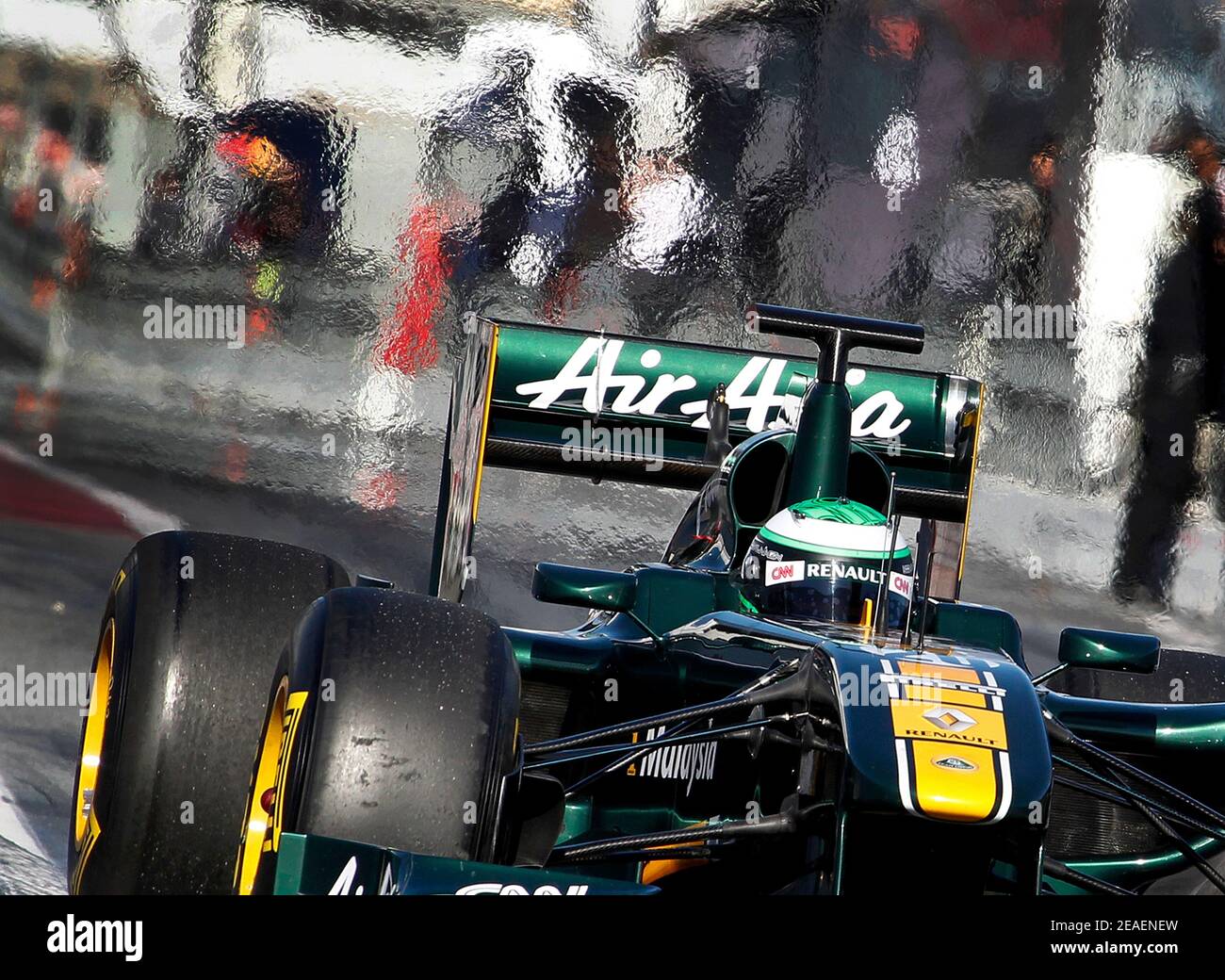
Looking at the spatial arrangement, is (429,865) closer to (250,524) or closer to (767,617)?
(767,617)

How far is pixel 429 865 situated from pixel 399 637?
0.60m

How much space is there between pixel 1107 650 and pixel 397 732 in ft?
6.32

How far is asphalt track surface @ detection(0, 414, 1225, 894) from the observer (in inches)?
326

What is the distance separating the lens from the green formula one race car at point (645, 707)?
2.95 metres

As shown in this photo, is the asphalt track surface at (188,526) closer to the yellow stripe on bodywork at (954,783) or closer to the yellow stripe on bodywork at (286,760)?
the yellow stripe on bodywork at (286,760)

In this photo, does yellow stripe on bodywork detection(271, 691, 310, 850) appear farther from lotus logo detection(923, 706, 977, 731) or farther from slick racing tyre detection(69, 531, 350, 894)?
lotus logo detection(923, 706, 977, 731)

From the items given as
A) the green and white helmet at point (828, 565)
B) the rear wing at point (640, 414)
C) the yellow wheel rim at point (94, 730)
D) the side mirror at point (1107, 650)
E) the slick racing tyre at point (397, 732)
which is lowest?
the yellow wheel rim at point (94, 730)

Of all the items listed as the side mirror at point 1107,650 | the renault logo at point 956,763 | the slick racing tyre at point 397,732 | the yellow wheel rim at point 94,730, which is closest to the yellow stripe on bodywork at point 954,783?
the renault logo at point 956,763

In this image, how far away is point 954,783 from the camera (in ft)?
9.53

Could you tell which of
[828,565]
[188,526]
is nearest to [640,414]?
[828,565]

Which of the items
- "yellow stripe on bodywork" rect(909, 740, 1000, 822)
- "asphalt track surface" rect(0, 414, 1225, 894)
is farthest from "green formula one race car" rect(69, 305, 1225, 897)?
"asphalt track surface" rect(0, 414, 1225, 894)

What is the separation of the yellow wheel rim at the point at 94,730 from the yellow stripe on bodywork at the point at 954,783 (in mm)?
2043

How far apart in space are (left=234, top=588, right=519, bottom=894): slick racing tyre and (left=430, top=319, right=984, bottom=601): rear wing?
243cm
